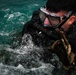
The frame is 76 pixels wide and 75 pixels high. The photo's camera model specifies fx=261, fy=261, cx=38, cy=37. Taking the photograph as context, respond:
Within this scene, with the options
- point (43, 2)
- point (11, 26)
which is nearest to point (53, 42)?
point (11, 26)

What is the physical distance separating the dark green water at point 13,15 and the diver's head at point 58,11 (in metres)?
2.09

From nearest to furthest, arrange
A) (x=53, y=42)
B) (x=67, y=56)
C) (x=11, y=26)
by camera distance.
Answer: (x=67, y=56)
(x=53, y=42)
(x=11, y=26)

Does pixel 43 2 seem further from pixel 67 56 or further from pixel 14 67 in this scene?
pixel 67 56

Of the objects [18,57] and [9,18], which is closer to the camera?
[18,57]

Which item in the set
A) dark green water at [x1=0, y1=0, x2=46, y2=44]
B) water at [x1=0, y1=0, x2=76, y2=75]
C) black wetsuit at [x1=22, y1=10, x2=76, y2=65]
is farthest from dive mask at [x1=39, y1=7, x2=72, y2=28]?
dark green water at [x1=0, y1=0, x2=46, y2=44]

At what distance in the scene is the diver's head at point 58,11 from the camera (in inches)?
240

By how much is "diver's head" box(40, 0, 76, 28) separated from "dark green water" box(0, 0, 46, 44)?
82.3 inches

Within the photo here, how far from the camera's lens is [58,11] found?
6141 mm

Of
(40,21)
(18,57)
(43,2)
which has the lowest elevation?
(43,2)

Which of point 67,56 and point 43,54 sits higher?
point 67,56

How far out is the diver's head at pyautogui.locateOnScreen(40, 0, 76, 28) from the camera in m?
6.10

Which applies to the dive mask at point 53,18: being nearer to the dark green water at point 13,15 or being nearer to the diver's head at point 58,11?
the diver's head at point 58,11

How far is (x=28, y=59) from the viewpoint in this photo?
243 inches

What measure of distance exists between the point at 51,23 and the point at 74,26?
0.55 m
